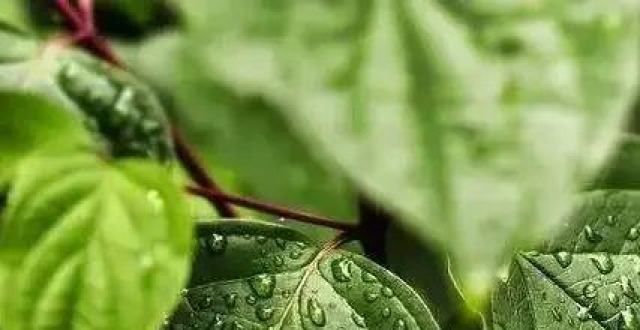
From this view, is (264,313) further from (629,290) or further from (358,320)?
(629,290)

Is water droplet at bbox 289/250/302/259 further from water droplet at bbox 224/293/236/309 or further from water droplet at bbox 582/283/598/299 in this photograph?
water droplet at bbox 582/283/598/299

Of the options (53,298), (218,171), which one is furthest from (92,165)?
(218,171)

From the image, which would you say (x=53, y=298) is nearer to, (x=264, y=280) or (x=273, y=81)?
(x=264, y=280)

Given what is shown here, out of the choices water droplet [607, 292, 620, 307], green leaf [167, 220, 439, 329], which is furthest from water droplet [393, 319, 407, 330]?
water droplet [607, 292, 620, 307]

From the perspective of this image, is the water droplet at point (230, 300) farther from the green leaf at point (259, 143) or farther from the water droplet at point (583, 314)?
the water droplet at point (583, 314)

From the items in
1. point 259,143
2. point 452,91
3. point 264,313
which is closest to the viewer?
point 452,91

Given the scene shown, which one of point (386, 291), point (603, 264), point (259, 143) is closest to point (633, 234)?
point (603, 264)
